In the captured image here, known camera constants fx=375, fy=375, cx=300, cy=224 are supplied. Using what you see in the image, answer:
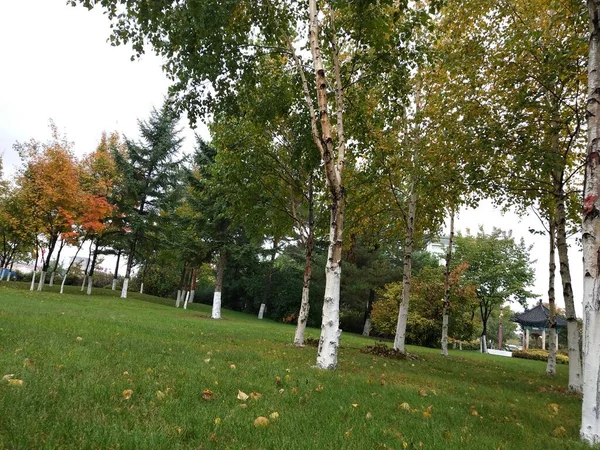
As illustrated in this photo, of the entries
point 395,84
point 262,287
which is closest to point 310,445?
point 395,84

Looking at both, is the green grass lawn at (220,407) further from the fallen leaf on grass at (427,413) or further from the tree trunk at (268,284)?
the tree trunk at (268,284)

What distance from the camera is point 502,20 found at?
411 inches

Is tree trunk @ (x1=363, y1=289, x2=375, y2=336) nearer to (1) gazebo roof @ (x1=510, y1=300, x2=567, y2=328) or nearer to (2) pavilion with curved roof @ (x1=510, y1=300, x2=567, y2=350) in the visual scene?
(2) pavilion with curved roof @ (x1=510, y1=300, x2=567, y2=350)

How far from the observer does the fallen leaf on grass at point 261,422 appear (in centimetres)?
Result: 312

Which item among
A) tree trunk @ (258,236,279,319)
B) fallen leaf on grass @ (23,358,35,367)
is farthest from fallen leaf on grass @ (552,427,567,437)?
tree trunk @ (258,236,279,319)

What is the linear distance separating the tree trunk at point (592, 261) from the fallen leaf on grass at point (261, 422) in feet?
11.0

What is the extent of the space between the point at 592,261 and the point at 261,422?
12.9 feet

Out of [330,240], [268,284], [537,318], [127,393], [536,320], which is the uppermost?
[330,240]

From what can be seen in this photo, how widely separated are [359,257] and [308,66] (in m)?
21.4

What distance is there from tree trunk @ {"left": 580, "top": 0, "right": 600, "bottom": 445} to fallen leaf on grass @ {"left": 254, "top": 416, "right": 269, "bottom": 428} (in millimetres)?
3364

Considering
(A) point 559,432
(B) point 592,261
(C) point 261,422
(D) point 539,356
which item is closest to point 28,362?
(C) point 261,422

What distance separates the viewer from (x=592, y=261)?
4.19m

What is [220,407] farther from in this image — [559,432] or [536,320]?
[536,320]

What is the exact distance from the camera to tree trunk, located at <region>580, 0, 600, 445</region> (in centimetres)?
395
